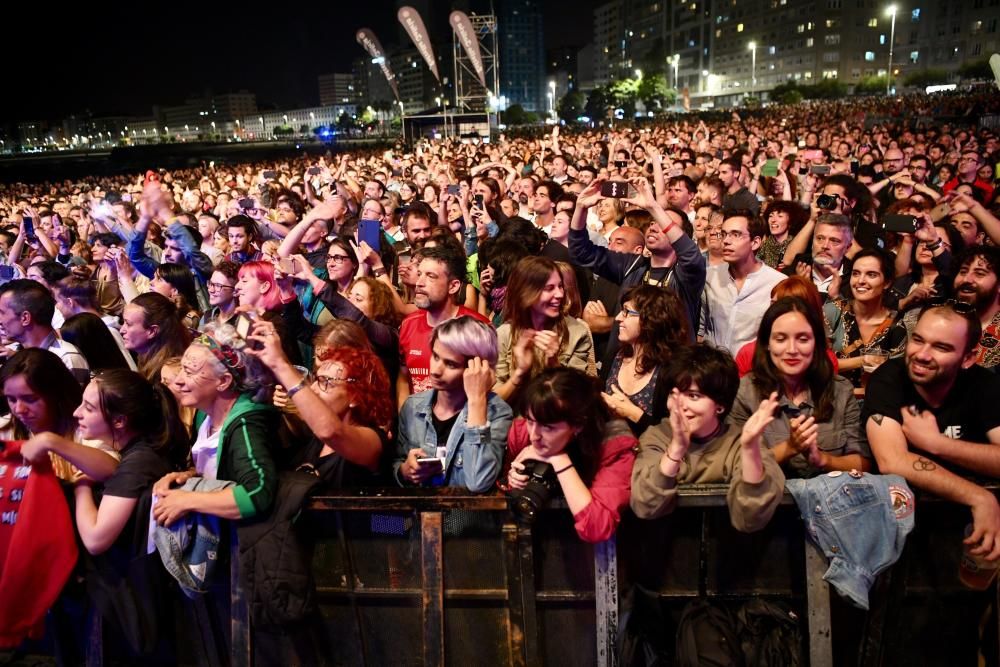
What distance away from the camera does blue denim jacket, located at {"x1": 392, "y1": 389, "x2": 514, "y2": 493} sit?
279cm

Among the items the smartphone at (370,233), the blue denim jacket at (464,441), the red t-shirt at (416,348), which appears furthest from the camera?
the smartphone at (370,233)

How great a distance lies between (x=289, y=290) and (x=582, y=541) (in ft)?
9.11

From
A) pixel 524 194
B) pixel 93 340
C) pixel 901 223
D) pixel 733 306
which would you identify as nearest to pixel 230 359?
pixel 93 340

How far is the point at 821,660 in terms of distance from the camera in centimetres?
260

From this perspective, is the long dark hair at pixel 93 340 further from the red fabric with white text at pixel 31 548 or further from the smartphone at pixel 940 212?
the smartphone at pixel 940 212

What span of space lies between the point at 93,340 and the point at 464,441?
3.13 meters

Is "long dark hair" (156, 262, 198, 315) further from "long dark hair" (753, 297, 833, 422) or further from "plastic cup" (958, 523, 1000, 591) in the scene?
"plastic cup" (958, 523, 1000, 591)

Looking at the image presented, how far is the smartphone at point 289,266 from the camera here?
4.63m

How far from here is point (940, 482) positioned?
8.38ft

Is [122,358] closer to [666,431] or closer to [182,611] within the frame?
[182,611]

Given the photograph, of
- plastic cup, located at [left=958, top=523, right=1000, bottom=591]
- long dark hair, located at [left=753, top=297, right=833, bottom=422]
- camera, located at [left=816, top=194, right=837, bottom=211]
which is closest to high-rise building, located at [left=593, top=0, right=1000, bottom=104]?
camera, located at [left=816, top=194, right=837, bottom=211]

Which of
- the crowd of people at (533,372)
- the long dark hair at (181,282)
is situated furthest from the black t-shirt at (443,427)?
the long dark hair at (181,282)

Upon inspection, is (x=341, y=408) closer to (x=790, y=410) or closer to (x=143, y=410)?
(x=143, y=410)

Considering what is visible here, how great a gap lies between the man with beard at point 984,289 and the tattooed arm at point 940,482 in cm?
186
